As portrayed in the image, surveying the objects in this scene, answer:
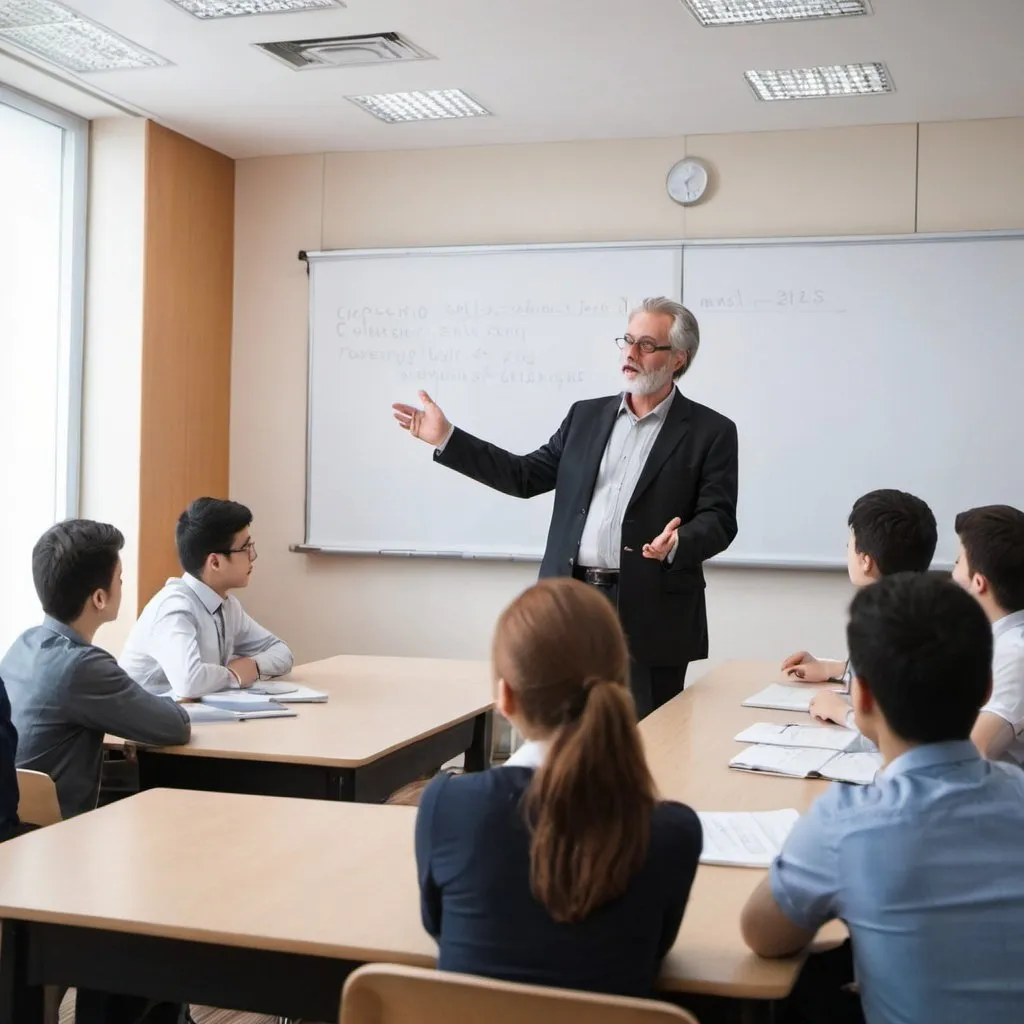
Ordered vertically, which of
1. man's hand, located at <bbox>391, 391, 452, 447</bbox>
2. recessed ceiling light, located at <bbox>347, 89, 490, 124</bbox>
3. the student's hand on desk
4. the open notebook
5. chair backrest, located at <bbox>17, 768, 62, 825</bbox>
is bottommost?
chair backrest, located at <bbox>17, 768, 62, 825</bbox>

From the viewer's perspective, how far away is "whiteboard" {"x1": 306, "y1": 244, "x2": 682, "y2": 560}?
18.5 ft

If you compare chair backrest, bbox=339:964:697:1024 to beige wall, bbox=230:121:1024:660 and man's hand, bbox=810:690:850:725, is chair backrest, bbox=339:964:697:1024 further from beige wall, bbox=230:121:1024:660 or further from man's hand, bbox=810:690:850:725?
beige wall, bbox=230:121:1024:660

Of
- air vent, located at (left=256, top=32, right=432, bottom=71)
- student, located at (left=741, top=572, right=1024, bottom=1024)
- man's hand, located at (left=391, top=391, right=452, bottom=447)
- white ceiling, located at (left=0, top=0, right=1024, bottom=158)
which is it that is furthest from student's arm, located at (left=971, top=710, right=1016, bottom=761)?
air vent, located at (left=256, top=32, right=432, bottom=71)

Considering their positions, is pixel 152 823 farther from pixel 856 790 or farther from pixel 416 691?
pixel 416 691

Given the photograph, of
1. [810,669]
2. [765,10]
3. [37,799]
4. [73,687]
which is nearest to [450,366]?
[765,10]

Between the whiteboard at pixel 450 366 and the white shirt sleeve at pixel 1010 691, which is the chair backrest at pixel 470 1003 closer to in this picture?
the white shirt sleeve at pixel 1010 691

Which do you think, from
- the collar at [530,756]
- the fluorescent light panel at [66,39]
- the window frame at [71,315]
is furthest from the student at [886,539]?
the window frame at [71,315]

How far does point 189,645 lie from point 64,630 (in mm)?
512

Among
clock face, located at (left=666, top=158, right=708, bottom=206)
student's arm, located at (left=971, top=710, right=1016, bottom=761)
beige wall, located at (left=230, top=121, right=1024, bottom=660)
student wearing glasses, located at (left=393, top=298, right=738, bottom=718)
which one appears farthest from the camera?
clock face, located at (left=666, top=158, right=708, bottom=206)

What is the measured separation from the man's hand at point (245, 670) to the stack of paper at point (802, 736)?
1.40 meters

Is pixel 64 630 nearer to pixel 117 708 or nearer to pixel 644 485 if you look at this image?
pixel 117 708

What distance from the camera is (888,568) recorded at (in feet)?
9.33

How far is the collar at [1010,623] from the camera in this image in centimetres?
235

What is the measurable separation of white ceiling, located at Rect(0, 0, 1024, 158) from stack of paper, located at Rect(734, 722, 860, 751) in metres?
2.49
